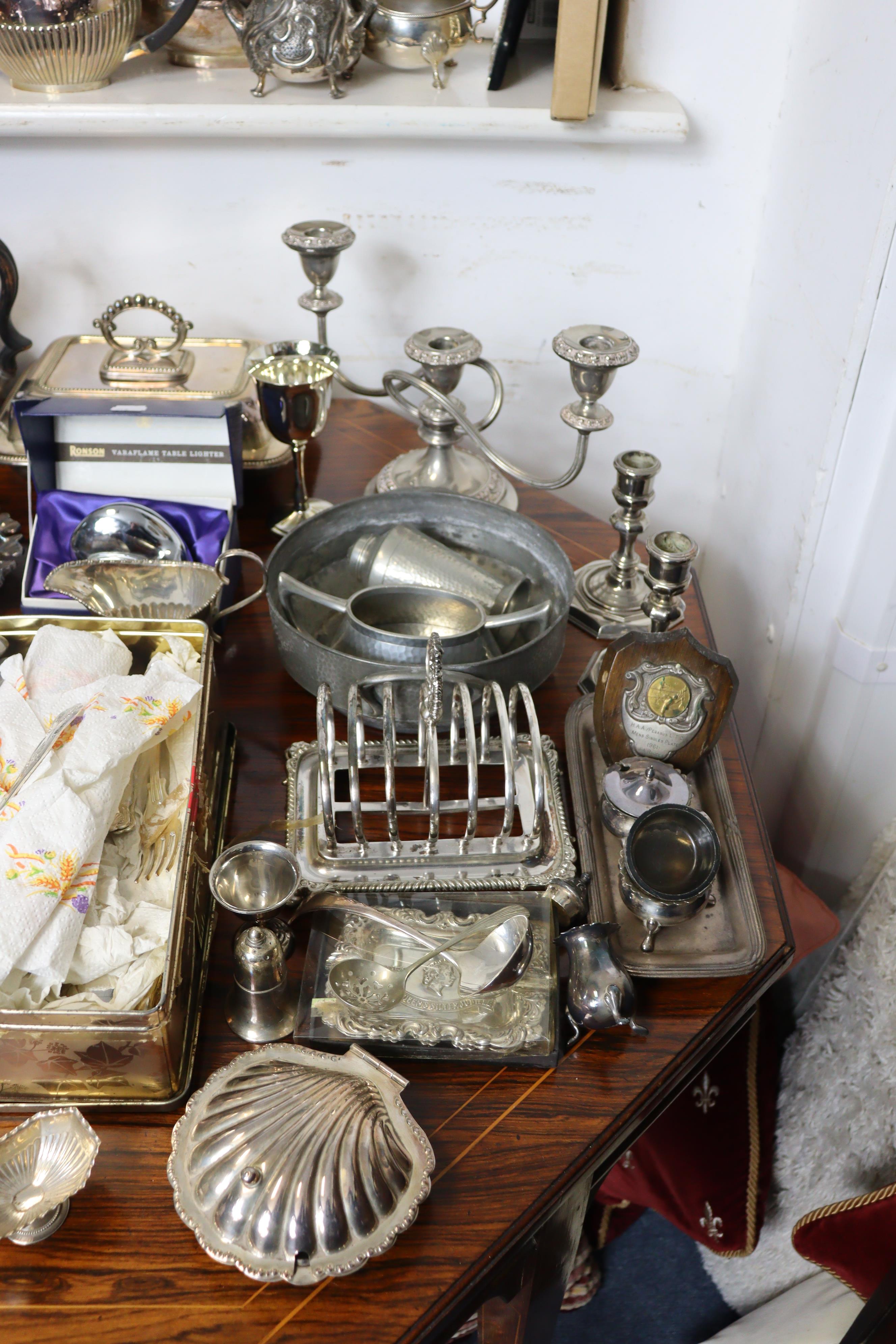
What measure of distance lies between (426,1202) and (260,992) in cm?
18

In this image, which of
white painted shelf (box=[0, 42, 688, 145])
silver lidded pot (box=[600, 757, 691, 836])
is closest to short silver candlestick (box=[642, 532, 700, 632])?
silver lidded pot (box=[600, 757, 691, 836])

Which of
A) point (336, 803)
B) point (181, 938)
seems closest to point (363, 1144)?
point (181, 938)

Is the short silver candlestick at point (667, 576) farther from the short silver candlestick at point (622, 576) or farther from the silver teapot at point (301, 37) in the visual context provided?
the silver teapot at point (301, 37)

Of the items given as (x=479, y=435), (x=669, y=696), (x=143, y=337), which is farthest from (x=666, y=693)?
(x=143, y=337)

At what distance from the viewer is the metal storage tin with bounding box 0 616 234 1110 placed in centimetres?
66

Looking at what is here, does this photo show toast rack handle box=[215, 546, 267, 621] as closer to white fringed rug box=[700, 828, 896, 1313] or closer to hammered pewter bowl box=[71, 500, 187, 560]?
hammered pewter bowl box=[71, 500, 187, 560]

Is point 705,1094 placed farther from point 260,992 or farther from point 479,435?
point 479,435

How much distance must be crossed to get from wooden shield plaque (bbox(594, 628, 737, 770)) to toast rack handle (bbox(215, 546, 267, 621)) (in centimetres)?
35

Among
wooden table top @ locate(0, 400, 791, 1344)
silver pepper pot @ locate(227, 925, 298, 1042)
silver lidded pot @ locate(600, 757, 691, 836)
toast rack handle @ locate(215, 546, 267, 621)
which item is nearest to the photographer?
wooden table top @ locate(0, 400, 791, 1344)

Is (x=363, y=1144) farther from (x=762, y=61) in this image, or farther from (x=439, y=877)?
(x=762, y=61)

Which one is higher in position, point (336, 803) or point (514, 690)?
point (514, 690)

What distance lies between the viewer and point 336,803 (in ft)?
2.98

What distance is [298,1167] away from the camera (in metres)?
0.64

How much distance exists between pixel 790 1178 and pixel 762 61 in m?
1.33
